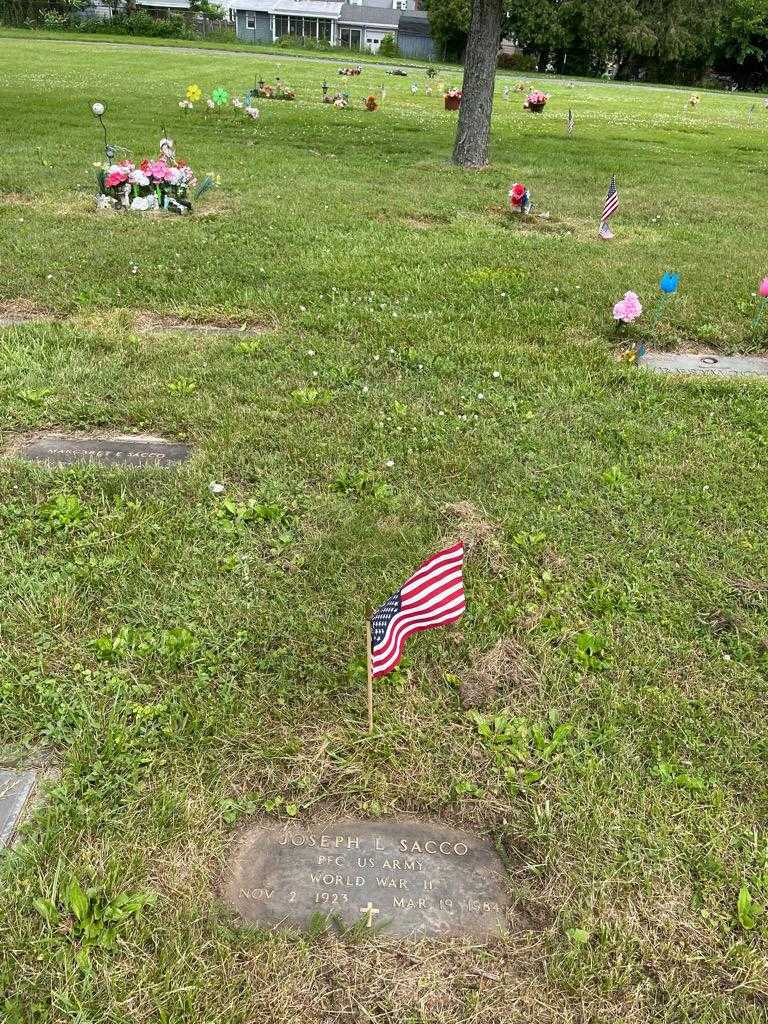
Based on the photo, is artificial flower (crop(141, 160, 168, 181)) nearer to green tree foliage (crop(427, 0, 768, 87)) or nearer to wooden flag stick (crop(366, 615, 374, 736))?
wooden flag stick (crop(366, 615, 374, 736))

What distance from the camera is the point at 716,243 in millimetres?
8555

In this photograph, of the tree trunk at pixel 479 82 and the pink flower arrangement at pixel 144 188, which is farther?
the tree trunk at pixel 479 82

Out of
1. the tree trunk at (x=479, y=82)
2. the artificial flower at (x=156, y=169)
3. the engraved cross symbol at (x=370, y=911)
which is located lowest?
the engraved cross symbol at (x=370, y=911)

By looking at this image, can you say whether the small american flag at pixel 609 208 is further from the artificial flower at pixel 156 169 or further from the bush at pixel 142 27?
the bush at pixel 142 27

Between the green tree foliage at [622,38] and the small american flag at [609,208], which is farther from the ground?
the green tree foliage at [622,38]

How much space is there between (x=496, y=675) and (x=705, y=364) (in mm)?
3900

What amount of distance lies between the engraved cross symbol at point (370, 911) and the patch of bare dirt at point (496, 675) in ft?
2.67

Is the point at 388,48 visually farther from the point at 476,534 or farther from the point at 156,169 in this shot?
the point at 476,534

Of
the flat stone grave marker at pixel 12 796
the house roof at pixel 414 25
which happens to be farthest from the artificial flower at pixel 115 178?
the house roof at pixel 414 25

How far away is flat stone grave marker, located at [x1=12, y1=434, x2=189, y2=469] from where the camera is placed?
153 inches

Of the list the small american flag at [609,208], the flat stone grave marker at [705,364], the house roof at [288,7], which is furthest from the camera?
the house roof at [288,7]

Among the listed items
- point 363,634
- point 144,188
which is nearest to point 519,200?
point 144,188

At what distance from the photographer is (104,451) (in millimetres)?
3986

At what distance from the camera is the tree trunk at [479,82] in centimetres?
1045
